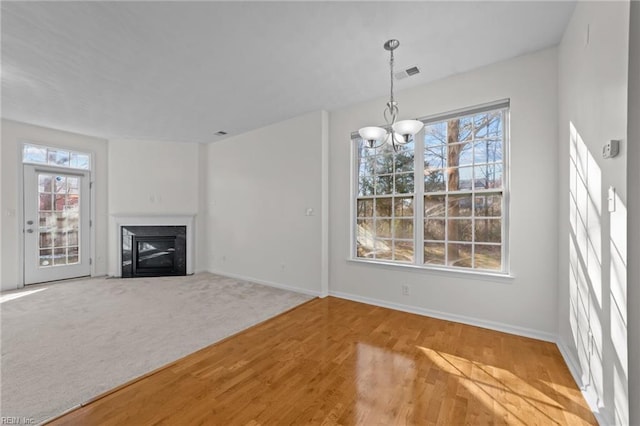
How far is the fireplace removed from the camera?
5.48 meters

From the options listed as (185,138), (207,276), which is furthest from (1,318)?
(185,138)

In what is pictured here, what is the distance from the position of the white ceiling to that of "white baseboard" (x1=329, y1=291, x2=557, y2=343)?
283 centimetres

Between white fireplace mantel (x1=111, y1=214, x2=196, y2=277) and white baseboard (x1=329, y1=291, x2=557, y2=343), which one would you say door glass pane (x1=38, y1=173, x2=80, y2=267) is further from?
white baseboard (x1=329, y1=291, x2=557, y2=343)

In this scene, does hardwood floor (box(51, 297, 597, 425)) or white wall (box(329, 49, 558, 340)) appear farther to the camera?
white wall (box(329, 49, 558, 340))

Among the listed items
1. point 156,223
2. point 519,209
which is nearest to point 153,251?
point 156,223

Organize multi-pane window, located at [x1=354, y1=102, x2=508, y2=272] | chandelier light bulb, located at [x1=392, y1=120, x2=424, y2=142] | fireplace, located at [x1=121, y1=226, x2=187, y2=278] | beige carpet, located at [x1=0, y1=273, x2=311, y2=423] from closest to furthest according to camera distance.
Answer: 1. beige carpet, located at [x1=0, y1=273, x2=311, y2=423]
2. chandelier light bulb, located at [x1=392, y1=120, x2=424, y2=142]
3. multi-pane window, located at [x1=354, y1=102, x2=508, y2=272]
4. fireplace, located at [x1=121, y1=226, x2=187, y2=278]

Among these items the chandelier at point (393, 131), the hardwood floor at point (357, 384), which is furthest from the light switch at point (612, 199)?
the hardwood floor at point (357, 384)

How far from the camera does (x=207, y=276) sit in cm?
547

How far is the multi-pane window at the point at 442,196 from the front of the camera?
9.72 ft

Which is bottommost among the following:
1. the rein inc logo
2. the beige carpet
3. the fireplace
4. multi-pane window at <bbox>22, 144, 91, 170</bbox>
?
the beige carpet

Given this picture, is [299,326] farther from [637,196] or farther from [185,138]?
[185,138]

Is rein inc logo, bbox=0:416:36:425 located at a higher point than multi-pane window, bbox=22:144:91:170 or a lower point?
lower

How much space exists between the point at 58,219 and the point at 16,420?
4.77 metres

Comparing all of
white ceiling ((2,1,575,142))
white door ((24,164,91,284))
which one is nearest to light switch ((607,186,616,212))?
white ceiling ((2,1,575,142))
